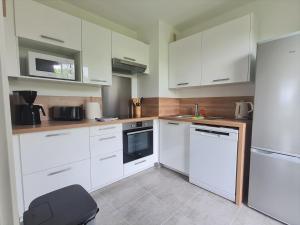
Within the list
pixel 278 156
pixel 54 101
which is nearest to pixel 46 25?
pixel 54 101

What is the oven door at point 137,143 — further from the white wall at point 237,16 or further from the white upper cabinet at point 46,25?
the white upper cabinet at point 46,25

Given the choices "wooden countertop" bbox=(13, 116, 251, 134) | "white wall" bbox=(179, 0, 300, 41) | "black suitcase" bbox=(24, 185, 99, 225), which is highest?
"white wall" bbox=(179, 0, 300, 41)

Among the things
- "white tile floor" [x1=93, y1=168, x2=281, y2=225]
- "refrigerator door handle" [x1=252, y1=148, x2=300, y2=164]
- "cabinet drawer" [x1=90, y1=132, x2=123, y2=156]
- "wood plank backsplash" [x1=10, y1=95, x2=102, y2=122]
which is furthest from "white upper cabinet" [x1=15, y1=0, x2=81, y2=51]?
"refrigerator door handle" [x1=252, y1=148, x2=300, y2=164]

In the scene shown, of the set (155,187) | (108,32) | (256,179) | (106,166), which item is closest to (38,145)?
(106,166)

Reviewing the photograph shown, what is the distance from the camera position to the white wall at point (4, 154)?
308 mm

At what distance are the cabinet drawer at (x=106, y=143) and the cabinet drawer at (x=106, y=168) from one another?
6 centimetres

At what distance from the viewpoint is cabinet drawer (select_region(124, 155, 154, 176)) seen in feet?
7.03

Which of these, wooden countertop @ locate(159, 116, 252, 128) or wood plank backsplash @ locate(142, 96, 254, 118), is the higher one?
wood plank backsplash @ locate(142, 96, 254, 118)

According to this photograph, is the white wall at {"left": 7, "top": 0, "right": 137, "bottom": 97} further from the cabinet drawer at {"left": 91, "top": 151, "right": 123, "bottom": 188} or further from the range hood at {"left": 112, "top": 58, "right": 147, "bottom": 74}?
the cabinet drawer at {"left": 91, "top": 151, "right": 123, "bottom": 188}

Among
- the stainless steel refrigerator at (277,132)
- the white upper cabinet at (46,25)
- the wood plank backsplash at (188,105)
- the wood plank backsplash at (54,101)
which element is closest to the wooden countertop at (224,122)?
the stainless steel refrigerator at (277,132)

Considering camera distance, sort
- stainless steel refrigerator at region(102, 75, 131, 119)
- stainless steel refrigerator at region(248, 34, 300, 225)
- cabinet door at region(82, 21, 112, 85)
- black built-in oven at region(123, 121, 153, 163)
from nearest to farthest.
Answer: stainless steel refrigerator at region(248, 34, 300, 225) → cabinet door at region(82, 21, 112, 85) → black built-in oven at region(123, 121, 153, 163) → stainless steel refrigerator at region(102, 75, 131, 119)

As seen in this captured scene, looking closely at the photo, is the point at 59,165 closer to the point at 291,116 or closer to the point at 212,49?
the point at 291,116

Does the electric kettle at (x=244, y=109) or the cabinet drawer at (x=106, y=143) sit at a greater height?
the electric kettle at (x=244, y=109)

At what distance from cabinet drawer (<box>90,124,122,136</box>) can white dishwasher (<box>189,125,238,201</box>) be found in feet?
3.12
